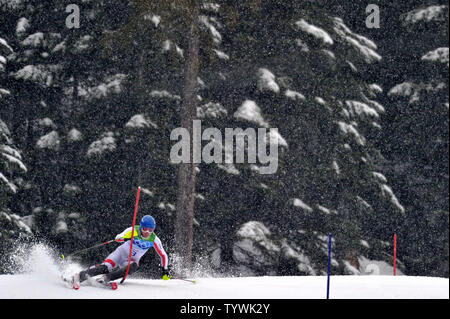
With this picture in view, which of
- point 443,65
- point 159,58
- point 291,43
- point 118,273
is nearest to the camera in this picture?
point 118,273

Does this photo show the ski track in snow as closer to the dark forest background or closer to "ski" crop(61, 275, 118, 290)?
"ski" crop(61, 275, 118, 290)

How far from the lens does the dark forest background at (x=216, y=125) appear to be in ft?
62.1

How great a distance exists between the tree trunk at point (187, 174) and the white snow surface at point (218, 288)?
5.43 meters

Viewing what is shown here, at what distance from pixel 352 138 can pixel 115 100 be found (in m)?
6.61

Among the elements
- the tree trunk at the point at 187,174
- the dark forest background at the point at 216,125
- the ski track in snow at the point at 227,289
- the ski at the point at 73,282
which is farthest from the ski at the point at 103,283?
the dark forest background at the point at 216,125

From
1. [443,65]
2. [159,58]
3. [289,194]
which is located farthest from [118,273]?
[443,65]

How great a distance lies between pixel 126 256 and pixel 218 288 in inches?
57.0

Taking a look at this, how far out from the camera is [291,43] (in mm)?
19484

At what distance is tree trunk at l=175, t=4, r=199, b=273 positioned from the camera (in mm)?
17453

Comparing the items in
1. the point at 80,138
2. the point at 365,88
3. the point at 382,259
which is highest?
the point at 365,88

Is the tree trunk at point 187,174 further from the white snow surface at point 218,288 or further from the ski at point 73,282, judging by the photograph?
the ski at point 73,282

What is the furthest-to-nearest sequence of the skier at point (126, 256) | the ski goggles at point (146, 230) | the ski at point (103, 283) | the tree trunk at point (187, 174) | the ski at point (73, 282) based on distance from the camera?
the tree trunk at point (187, 174)
the ski goggles at point (146, 230)
the skier at point (126, 256)
the ski at point (103, 283)
the ski at point (73, 282)

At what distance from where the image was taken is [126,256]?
1057 cm

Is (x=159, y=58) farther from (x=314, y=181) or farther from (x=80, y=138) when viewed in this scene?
(x=314, y=181)
